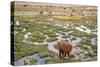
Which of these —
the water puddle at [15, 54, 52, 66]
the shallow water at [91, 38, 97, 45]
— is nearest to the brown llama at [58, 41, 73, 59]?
the water puddle at [15, 54, 52, 66]

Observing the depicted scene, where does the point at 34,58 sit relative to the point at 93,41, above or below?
below

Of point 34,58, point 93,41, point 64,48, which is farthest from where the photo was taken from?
point 93,41

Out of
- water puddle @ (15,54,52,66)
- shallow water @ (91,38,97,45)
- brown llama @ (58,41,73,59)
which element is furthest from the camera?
shallow water @ (91,38,97,45)

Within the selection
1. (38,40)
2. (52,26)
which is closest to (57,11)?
(52,26)

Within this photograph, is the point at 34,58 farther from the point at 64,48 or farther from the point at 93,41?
the point at 93,41

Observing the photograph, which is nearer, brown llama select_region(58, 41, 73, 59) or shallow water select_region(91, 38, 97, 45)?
brown llama select_region(58, 41, 73, 59)

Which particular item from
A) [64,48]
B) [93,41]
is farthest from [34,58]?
[93,41]

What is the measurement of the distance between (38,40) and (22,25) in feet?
0.92

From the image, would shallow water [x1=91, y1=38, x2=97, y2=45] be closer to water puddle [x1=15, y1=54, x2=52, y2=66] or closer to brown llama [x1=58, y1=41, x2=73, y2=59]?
brown llama [x1=58, y1=41, x2=73, y2=59]

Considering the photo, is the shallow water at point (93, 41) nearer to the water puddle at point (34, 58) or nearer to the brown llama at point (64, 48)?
the brown llama at point (64, 48)

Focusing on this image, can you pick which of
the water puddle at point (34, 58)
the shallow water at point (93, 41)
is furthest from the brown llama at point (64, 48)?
the shallow water at point (93, 41)
